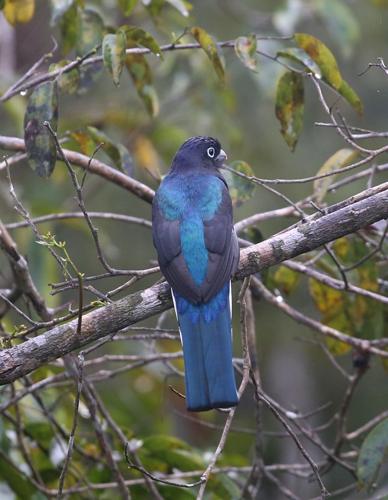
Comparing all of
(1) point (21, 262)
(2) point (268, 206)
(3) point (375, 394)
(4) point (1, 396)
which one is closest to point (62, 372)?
(4) point (1, 396)

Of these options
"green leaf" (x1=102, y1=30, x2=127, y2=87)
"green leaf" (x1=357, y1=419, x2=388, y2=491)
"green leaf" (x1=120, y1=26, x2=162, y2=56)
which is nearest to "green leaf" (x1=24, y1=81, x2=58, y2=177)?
"green leaf" (x1=102, y1=30, x2=127, y2=87)

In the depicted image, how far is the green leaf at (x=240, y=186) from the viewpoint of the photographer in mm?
4414

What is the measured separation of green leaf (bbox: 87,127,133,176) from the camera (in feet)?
14.8

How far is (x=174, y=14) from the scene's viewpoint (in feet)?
21.5

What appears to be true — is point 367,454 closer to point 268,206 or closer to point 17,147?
point 17,147

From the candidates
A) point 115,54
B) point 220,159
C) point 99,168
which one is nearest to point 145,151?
point 220,159

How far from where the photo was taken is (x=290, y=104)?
14.1 feet

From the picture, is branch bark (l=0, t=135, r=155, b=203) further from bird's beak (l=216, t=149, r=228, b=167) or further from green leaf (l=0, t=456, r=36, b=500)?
green leaf (l=0, t=456, r=36, b=500)

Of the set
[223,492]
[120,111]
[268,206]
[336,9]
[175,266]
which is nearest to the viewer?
[175,266]

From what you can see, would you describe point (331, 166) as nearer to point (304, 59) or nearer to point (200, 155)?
point (304, 59)

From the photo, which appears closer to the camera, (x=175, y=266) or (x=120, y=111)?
(x=175, y=266)

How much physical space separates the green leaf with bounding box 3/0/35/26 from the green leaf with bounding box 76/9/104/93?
0.89ft

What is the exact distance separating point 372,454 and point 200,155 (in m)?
1.54

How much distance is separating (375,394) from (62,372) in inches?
203
